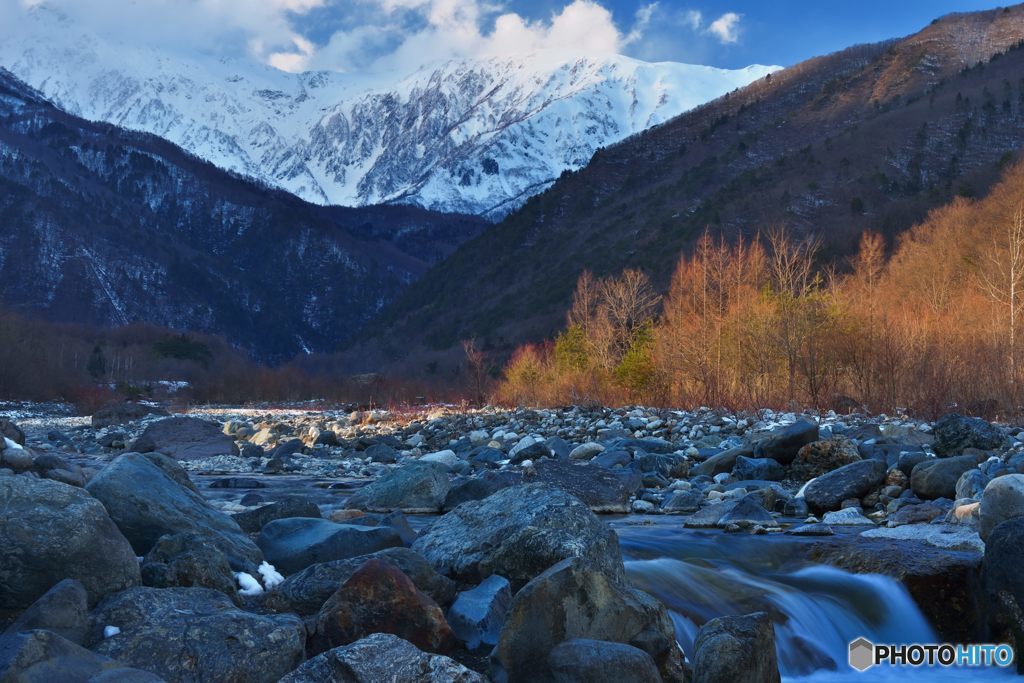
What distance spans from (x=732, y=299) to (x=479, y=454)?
18790mm

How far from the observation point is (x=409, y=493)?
37.3 feet

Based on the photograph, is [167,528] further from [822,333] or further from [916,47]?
[916,47]

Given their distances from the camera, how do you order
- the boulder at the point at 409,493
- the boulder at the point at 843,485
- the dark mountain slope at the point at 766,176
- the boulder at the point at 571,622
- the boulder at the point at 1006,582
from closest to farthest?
1. the boulder at the point at 571,622
2. the boulder at the point at 1006,582
3. the boulder at the point at 843,485
4. the boulder at the point at 409,493
5. the dark mountain slope at the point at 766,176

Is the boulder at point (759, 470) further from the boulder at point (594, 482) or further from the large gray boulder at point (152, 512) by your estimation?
the large gray boulder at point (152, 512)

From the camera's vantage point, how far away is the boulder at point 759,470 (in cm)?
1237

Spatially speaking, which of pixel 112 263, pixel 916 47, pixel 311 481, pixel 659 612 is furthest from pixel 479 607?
pixel 112 263

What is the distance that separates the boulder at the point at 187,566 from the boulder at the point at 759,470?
27.5 feet

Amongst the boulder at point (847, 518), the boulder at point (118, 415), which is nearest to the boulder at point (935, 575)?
the boulder at point (847, 518)

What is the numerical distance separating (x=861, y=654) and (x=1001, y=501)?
1817 mm

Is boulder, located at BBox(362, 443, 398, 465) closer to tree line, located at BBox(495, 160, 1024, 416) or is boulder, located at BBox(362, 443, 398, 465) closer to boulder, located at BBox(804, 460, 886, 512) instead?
tree line, located at BBox(495, 160, 1024, 416)

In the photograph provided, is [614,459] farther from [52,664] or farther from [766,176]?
[766,176]

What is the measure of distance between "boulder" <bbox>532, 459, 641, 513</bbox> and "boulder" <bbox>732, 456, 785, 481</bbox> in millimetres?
1694

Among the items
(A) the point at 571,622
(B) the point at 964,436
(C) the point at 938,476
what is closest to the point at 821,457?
(B) the point at 964,436

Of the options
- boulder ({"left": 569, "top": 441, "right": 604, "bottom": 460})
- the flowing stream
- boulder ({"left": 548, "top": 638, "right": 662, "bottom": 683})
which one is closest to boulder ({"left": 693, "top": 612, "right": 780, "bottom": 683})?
boulder ({"left": 548, "top": 638, "right": 662, "bottom": 683})
